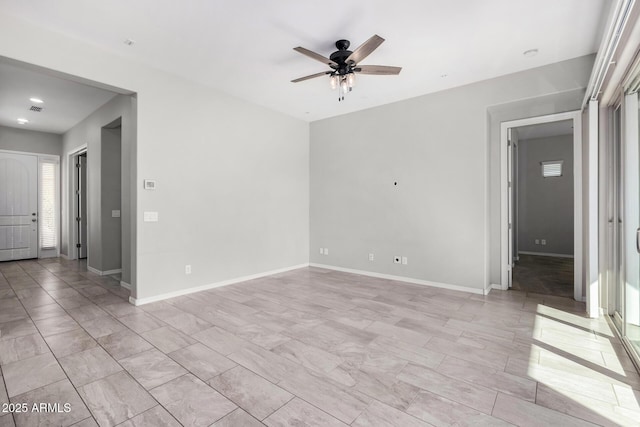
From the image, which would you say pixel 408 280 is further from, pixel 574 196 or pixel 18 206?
pixel 18 206

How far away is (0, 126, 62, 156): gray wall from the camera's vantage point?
6738 mm

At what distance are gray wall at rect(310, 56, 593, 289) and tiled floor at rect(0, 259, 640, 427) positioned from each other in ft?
3.21

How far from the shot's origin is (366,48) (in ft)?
9.45

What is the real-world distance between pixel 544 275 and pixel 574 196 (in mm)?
2167

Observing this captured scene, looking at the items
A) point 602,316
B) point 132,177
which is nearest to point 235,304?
point 132,177

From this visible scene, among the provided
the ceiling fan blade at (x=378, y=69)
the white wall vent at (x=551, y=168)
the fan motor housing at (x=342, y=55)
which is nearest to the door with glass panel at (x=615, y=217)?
the ceiling fan blade at (x=378, y=69)

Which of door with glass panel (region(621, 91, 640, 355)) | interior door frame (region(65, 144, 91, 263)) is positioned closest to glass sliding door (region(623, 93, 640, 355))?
door with glass panel (region(621, 91, 640, 355))

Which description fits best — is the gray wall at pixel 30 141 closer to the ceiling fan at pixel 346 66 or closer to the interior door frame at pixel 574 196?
the ceiling fan at pixel 346 66

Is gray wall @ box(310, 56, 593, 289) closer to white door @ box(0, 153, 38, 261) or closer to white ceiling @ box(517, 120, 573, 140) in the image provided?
white ceiling @ box(517, 120, 573, 140)

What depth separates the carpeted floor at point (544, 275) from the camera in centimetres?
455

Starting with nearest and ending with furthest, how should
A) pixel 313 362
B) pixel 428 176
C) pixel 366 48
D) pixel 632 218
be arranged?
pixel 313 362 → pixel 632 218 → pixel 366 48 → pixel 428 176

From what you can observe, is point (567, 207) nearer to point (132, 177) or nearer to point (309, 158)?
point (309, 158)

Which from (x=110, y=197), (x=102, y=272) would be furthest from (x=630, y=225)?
(x=102, y=272)

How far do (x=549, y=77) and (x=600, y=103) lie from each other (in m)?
0.83
